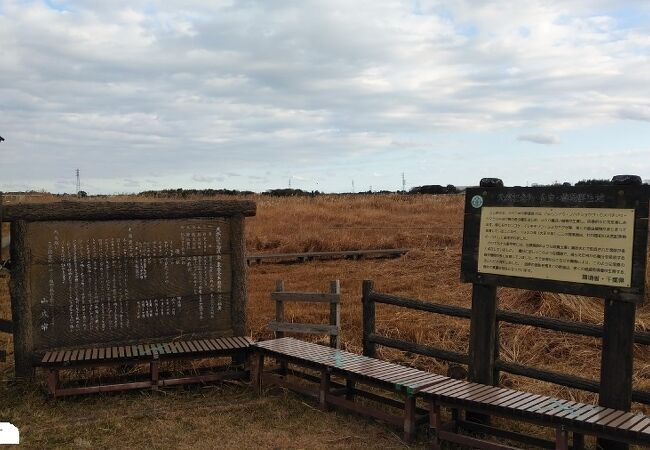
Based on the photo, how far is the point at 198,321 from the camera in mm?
7203

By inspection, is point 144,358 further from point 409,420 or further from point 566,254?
point 566,254

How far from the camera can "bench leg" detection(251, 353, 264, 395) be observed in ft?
21.6

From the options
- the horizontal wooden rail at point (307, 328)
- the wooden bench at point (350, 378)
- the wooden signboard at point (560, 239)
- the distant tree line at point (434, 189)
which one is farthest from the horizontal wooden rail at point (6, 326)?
the distant tree line at point (434, 189)

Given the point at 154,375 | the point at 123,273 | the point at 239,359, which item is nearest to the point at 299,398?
the point at 239,359

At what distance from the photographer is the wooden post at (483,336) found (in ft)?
18.2

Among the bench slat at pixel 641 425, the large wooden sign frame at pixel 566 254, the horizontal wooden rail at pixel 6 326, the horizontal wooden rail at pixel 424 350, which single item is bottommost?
the horizontal wooden rail at pixel 424 350

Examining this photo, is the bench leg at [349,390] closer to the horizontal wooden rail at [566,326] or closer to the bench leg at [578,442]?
the horizontal wooden rail at [566,326]

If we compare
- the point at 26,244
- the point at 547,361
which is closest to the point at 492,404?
the point at 547,361

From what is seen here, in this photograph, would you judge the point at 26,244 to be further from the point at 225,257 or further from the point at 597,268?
the point at 597,268

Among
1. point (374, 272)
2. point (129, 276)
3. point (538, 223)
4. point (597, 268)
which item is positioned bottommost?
point (374, 272)

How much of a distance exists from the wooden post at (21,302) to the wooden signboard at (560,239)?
441 centimetres

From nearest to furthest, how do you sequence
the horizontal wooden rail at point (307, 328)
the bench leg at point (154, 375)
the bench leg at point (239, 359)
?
the bench leg at point (154, 375), the bench leg at point (239, 359), the horizontal wooden rail at point (307, 328)

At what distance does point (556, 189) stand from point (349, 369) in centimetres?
234

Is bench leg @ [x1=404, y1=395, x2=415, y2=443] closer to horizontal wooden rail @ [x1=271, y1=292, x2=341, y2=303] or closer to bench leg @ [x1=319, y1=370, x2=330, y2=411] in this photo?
bench leg @ [x1=319, y1=370, x2=330, y2=411]
